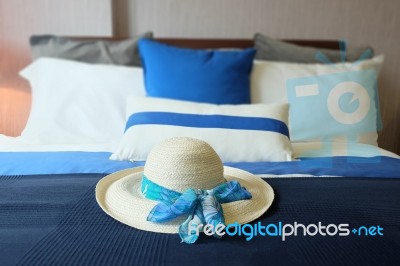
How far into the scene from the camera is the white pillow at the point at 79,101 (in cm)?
164

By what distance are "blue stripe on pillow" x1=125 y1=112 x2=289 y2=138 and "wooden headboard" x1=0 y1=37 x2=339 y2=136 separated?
0.66m

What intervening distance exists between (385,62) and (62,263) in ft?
7.57

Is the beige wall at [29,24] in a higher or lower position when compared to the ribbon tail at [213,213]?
higher

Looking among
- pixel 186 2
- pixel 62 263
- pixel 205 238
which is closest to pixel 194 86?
pixel 186 2

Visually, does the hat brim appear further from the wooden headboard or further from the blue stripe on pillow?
the wooden headboard

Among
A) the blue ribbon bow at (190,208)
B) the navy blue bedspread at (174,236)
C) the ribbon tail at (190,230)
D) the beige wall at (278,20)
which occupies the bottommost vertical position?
the navy blue bedspread at (174,236)

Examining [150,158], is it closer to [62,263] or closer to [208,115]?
[62,263]

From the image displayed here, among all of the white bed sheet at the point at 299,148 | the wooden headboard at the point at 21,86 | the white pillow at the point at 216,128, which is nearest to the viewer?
the white pillow at the point at 216,128

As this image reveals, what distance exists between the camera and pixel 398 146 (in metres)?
2.31

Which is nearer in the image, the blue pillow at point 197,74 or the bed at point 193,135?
the bed at point 193,135

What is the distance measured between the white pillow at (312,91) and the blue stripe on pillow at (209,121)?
28 centimetres

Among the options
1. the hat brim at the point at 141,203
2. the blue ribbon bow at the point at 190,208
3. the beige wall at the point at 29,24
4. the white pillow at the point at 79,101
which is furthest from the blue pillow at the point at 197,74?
the blue ribbon bow at the point at 190,208

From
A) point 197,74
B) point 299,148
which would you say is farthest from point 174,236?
point 197,74

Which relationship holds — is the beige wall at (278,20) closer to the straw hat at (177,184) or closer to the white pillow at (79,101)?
the white pillow at (79,101)
